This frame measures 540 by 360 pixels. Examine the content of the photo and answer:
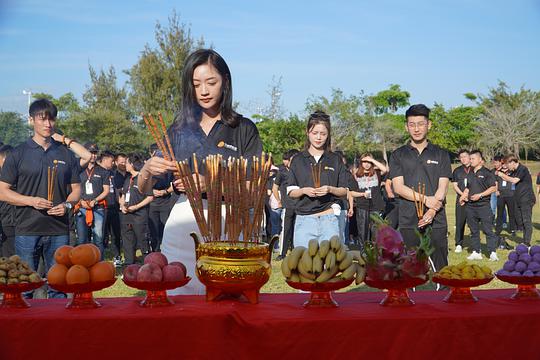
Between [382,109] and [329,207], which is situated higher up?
[382,109]

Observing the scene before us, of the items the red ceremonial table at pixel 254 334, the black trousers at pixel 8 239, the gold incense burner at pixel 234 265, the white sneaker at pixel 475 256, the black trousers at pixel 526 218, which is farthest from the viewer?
the black trousers at pixel 526 218

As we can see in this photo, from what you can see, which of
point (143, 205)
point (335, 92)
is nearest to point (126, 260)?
point (143, 205)

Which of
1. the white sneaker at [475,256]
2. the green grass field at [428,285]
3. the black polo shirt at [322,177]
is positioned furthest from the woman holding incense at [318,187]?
the white sneaker at [475,256]

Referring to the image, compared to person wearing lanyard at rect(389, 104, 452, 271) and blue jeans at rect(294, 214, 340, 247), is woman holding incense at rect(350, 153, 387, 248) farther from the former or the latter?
person wearing lanyard at rect(389, 104, 452, 271)

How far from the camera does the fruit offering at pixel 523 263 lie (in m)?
2.81

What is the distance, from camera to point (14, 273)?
2.61m

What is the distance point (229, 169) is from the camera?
2490 mm

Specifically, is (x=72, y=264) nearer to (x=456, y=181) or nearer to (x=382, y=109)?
(x=456, y=181)

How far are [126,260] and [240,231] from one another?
22.0ft

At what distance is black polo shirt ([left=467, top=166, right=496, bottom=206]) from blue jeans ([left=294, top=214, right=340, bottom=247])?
5.38m

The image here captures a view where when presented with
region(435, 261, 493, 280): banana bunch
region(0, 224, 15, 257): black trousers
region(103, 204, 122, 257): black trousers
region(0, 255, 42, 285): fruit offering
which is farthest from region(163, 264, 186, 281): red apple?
region(103, 204, 122, 257): black trousers

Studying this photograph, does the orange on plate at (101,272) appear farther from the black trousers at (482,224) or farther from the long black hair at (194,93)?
the black trousers at (482,224)

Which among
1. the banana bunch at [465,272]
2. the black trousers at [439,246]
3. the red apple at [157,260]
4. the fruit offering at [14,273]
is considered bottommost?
the black trousers at [439,246]

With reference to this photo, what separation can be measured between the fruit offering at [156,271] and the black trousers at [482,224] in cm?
831
